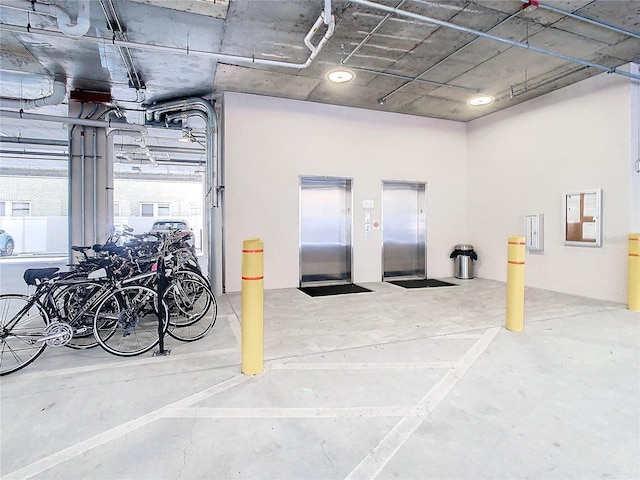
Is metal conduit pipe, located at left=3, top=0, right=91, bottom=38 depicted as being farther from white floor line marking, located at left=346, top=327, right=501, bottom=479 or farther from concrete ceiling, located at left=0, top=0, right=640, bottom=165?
white floor line marking, located at left=346, top=327, right=501, bottom=479

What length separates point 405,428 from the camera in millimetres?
1943

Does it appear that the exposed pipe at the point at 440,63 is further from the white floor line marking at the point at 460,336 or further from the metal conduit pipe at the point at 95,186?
the metal conduit pipe at the point at 95,186

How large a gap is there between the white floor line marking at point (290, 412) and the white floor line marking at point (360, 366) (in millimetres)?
585

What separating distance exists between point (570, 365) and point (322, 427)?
7.17ft

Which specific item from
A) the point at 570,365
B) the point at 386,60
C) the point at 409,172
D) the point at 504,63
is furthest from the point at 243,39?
the point at 570,365

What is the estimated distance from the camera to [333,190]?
6.60 m

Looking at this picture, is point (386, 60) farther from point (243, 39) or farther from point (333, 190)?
point (333, 190)

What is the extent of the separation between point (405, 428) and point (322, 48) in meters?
4.22

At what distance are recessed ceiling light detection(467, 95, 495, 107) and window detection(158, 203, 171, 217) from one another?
49.4 ft

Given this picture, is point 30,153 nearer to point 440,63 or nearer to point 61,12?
point 61,12

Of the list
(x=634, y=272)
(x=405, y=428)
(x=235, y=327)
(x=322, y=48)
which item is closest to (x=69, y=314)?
(x=235, y=327)

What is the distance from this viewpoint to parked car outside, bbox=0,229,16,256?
39.4 feet

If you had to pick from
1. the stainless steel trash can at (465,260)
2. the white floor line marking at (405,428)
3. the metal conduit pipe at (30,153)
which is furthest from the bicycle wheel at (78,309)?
the metal conduit pipe at (30,153)

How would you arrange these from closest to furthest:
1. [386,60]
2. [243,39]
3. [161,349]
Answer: [161,349] → [243,39] → [386,60]
